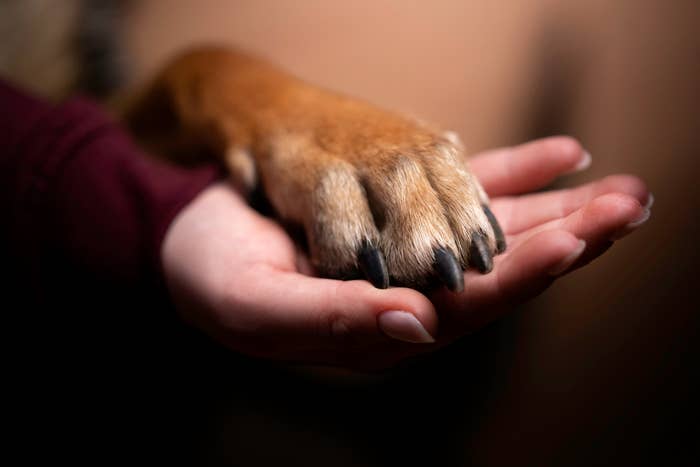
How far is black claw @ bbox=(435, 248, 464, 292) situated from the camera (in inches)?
23.1

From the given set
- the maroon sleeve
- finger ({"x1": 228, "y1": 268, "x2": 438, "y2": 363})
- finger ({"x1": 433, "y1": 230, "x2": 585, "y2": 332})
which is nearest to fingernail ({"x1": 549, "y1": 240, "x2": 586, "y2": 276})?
finger ({"x1": 433, "y1": 230, "x2": 585, "y2": 332})

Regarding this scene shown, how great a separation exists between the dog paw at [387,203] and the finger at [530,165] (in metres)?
0.11

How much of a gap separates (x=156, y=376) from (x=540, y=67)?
104 centimetres

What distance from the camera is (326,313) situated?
1.93ft

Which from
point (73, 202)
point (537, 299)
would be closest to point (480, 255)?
point (537, 299)

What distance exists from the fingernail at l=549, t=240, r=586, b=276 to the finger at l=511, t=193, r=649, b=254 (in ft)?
0.11

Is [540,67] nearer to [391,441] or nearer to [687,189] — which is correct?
[687,189]

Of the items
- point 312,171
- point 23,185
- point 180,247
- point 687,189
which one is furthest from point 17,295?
point 687,189

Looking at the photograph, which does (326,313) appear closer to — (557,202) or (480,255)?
(480,255)

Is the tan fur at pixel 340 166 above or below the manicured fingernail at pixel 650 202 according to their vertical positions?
below

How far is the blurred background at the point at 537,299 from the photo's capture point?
0.78 m

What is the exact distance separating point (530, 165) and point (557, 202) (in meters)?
0.11

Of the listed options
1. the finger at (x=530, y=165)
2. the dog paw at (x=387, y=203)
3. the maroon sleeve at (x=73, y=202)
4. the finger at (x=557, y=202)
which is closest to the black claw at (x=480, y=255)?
the dog paw at (x=387, y=203)

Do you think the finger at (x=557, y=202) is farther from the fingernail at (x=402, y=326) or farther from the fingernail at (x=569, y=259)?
the fingernail at (x=402, y=326)
